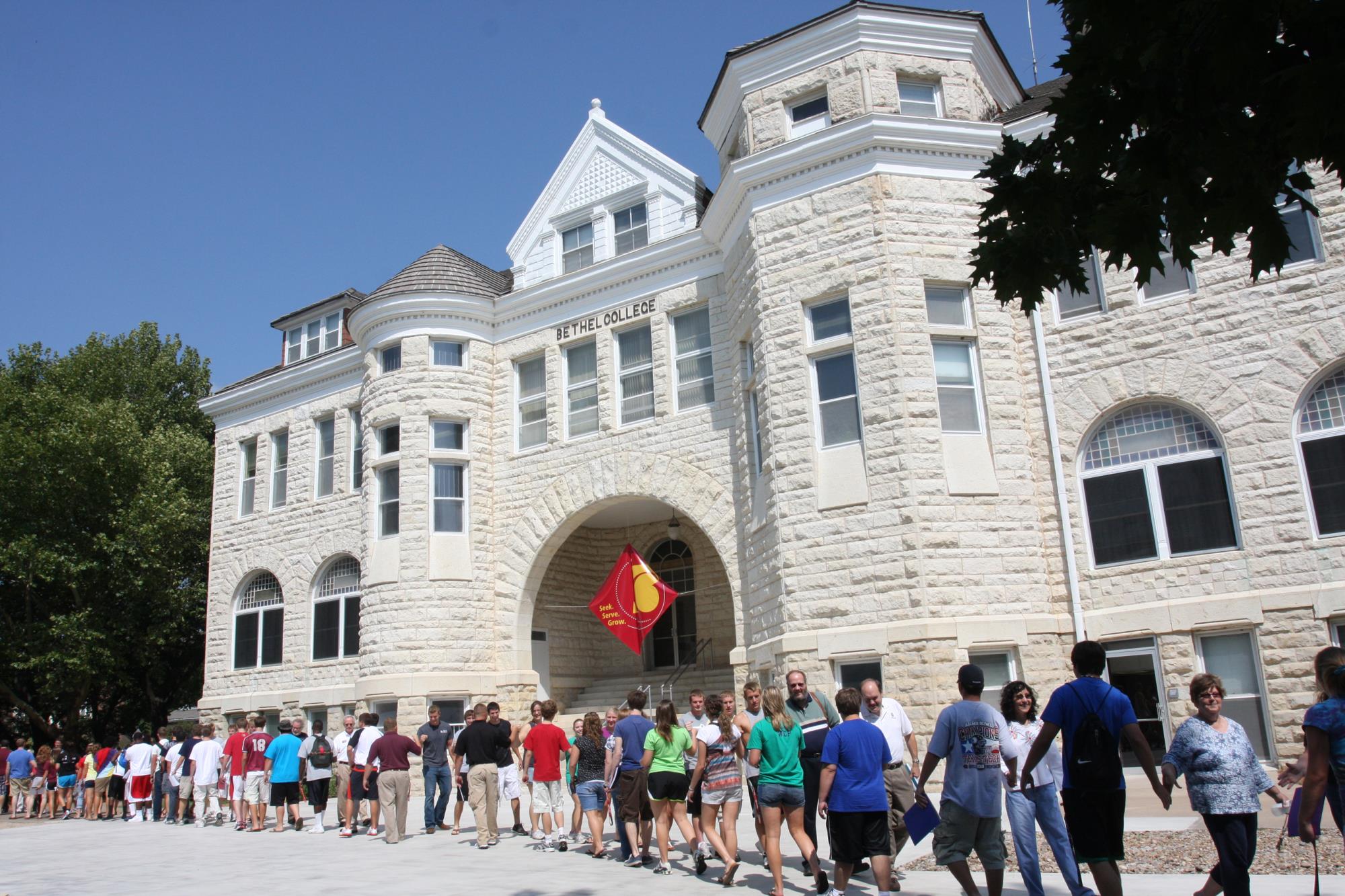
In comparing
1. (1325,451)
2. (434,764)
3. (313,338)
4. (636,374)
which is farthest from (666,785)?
(313,338)

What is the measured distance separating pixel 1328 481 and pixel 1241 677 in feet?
9.38

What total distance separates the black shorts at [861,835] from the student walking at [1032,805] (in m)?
0.91

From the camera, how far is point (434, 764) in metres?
13.9

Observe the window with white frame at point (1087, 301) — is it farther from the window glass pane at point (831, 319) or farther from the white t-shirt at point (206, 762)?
the white t-shirt at point (206, 762)

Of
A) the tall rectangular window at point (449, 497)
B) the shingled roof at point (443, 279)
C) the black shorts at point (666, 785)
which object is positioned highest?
the shingled roof at point (443, 279)

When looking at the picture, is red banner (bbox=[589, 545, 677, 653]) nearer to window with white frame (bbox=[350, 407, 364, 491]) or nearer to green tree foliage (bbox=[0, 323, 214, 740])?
window with white frame (bbox=[350, 407, 364, 491])

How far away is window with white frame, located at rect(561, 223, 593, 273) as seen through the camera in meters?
22.5

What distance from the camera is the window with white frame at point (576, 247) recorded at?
886 inches

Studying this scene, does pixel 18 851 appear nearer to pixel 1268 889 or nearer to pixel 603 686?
pixel 603 686

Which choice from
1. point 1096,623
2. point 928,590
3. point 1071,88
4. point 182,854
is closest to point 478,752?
point 182,854

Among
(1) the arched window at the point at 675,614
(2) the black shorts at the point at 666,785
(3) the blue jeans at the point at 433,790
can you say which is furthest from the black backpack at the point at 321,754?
(1) the arched window at the point at 675,614

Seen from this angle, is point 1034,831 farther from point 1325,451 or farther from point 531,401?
point 531,401

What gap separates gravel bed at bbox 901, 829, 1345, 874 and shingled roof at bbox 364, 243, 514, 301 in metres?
16.2

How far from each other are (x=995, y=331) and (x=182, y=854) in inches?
523
